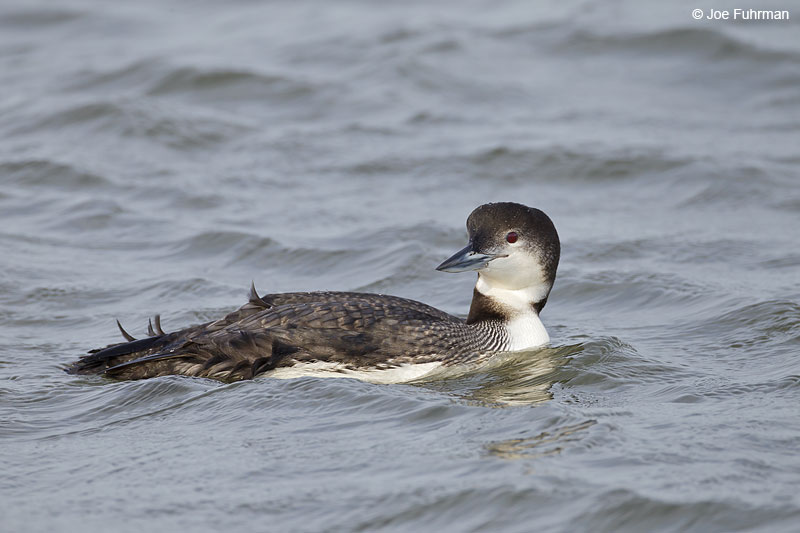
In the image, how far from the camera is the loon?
22.9ft

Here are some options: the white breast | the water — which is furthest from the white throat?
the water

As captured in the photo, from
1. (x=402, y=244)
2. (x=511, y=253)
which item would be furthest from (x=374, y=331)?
(x=402, y=244)

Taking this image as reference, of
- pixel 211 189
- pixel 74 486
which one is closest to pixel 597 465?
pixel 74 486

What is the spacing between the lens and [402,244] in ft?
34.4

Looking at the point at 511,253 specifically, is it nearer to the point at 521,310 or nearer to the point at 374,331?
the point at 521,310

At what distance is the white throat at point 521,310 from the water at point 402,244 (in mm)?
102

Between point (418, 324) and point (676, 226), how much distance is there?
456 centimetres

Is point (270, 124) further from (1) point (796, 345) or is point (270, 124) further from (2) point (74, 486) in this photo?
(2) point (74, 486)

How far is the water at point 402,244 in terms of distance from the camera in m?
5.66

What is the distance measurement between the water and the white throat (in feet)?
0.33

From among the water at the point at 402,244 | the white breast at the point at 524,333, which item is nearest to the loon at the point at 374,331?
the white breast at the point at 524,333

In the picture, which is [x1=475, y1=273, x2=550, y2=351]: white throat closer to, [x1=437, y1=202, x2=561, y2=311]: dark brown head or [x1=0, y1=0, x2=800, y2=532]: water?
[x1=437, y1=202, x2=561, y2=311]: dark brown head

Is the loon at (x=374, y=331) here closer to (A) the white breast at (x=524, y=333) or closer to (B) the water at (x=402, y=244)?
(A) the white breast at (x=524, y=333)

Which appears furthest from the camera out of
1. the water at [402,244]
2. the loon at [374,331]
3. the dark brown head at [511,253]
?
the dark brown head at [511,253]
